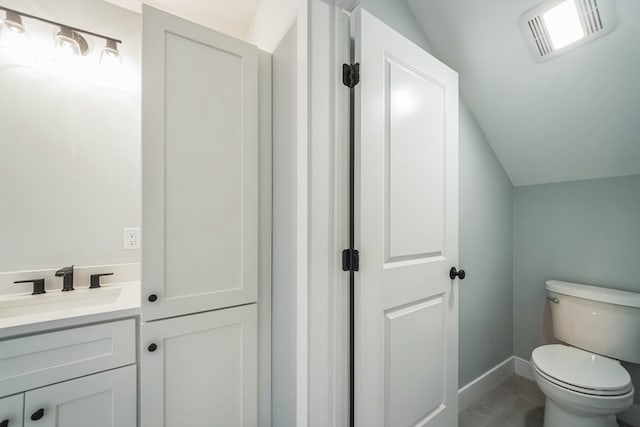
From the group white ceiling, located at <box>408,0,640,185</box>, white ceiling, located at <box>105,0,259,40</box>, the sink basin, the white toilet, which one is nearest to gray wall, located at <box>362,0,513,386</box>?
white ceiling, located at <box>408,0,640,185</box>

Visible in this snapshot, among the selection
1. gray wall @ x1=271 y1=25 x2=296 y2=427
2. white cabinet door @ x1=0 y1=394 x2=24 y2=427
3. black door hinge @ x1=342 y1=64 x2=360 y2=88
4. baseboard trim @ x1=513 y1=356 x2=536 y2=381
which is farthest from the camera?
baseboard trim @ x1=513 y1=356 x2=536 y2=381

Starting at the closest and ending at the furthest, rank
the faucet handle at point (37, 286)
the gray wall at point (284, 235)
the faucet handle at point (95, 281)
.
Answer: the gray wall at point (284, 235), the faucet handle at point (37, 286), the faucet handle at point (95, 281)

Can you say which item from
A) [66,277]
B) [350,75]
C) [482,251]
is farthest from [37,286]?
[482,251]

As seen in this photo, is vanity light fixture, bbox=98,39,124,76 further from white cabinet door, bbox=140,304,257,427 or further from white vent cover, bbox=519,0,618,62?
white vent cover, bbox=519,0,618,62

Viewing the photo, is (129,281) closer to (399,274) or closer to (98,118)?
(98,118)

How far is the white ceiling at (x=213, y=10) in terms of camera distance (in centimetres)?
140

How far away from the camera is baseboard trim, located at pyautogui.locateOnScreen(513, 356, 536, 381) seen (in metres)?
1.81

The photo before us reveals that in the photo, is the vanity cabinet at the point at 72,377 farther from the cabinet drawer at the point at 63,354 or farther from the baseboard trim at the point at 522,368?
the baseboard trim at the point at 522,368

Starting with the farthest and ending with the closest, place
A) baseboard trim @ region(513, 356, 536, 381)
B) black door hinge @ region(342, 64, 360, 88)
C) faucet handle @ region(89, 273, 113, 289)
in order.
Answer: baseboard trim @ region(513, 356, 536, 381) → faucet handle @ region(89, 273, 113, 289) → black door hinge @ region(342, 64, 360, 88)

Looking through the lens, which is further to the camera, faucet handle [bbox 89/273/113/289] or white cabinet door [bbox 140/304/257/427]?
faucet handle [bbox 89/273/113/289]

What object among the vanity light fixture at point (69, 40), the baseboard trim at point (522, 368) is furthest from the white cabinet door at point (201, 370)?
the baseboard trim at point (522, 368)

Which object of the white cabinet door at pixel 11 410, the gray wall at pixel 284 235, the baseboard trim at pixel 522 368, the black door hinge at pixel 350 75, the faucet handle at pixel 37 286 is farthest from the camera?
the baseboard trim at pixel 522 368

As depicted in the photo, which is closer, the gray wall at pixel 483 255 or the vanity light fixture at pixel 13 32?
the vanity light fixture at pixel 13 32

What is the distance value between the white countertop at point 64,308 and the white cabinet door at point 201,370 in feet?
Answer: 0.48
